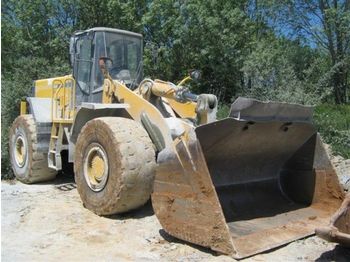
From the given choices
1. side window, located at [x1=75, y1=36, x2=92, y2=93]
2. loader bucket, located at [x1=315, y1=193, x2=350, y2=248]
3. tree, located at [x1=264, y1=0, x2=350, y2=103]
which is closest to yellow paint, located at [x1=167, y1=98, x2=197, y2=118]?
side window, located at [x1=75, y1=36, x2=92, y2=93]

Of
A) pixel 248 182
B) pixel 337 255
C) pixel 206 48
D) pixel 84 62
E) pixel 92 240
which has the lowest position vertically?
pixel 92 240

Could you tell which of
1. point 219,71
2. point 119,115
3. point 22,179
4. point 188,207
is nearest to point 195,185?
point 188,207

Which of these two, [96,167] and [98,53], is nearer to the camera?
[96,167]

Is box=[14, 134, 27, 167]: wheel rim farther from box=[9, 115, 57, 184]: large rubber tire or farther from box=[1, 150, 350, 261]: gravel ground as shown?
box=[1, 150, 350, 261]: gravel ground

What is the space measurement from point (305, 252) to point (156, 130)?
2.48 metres

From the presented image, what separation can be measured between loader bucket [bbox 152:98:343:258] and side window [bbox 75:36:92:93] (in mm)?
3028

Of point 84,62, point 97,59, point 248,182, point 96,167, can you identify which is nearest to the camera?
point 248,182

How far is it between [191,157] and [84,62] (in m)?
3.70

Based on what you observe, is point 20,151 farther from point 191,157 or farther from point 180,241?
point 191,157

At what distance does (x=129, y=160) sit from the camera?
5.97 meters

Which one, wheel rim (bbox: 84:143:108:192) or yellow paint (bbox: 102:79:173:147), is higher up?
yellow paint (bbox: 102:79:173:147)

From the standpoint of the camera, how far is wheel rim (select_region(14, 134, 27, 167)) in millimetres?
9195

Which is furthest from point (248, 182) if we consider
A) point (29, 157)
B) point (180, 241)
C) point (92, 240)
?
point (29, 157)

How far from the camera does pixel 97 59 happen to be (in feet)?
25.8
